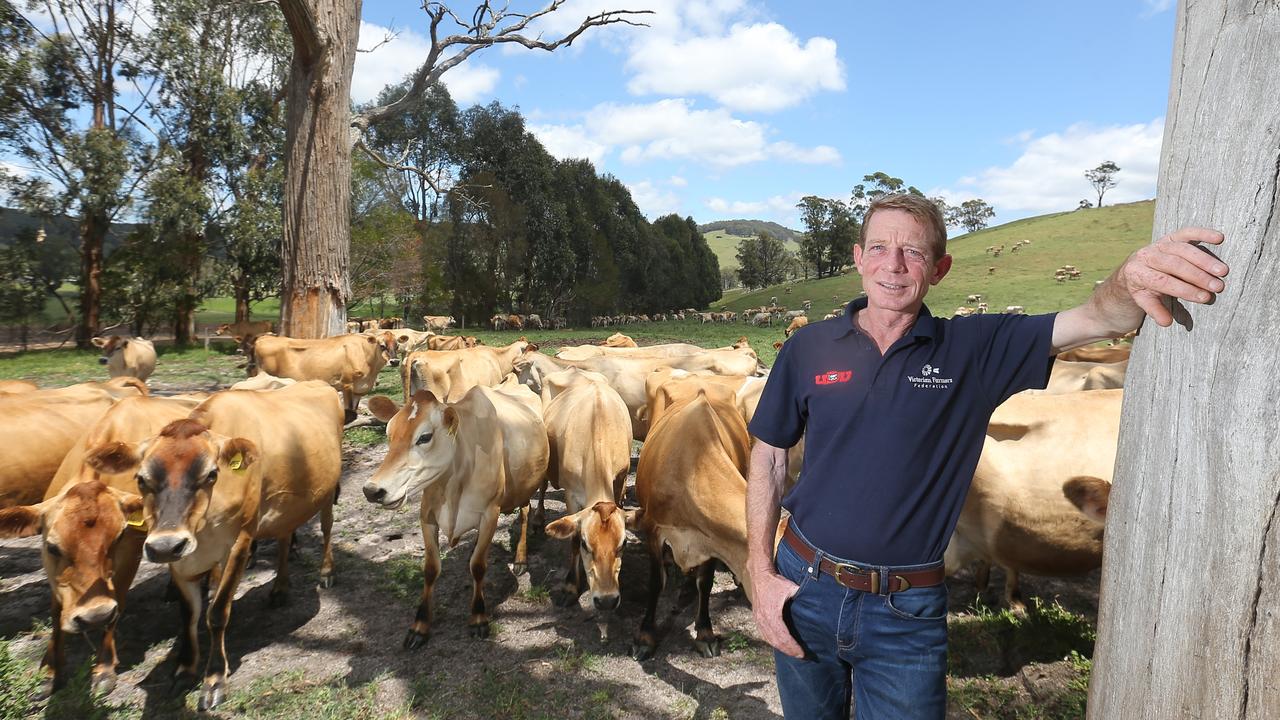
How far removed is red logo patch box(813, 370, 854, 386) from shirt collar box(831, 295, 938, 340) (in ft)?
0.49

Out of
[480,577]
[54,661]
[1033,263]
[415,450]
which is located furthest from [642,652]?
[1033,263]

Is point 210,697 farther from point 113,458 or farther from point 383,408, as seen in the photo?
point 383,408

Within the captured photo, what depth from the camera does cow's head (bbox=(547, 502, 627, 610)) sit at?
15.1 feet

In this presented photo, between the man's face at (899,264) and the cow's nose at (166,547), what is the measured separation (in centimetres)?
408

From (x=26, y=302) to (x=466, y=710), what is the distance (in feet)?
90.0

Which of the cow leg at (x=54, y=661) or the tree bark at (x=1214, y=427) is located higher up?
the tree bark at (x=1214, y=427)

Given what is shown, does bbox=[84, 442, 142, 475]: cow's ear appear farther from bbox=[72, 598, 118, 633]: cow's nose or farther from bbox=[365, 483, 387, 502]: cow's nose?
bbox=[365, 483, 387, 502]: cow's nose

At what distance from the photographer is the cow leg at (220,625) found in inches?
162

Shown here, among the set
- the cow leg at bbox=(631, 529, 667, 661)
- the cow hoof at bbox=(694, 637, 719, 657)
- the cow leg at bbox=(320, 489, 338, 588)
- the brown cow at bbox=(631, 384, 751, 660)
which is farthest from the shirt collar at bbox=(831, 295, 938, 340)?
the cow leg at bbox=(320, 489, 338, 588)

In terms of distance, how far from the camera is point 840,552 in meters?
2.09

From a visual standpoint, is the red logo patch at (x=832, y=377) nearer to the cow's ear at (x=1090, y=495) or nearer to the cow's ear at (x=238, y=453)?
the cow's ear at (x=1090, y=495)

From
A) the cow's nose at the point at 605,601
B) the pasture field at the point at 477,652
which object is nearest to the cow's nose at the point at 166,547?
the pasture field at the point at 477,652

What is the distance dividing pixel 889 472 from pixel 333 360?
37.3 ft

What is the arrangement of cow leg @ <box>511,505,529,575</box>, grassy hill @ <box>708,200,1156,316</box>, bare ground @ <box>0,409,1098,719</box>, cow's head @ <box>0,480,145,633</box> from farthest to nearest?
grassy hill @ <box>708,200,1156,316</box> < cow leg @ <box>511,505,529,575</box> < bare ground @ <box>0,409,1098,719</box> < cow's head @ <box>0,480,145,633</box>
